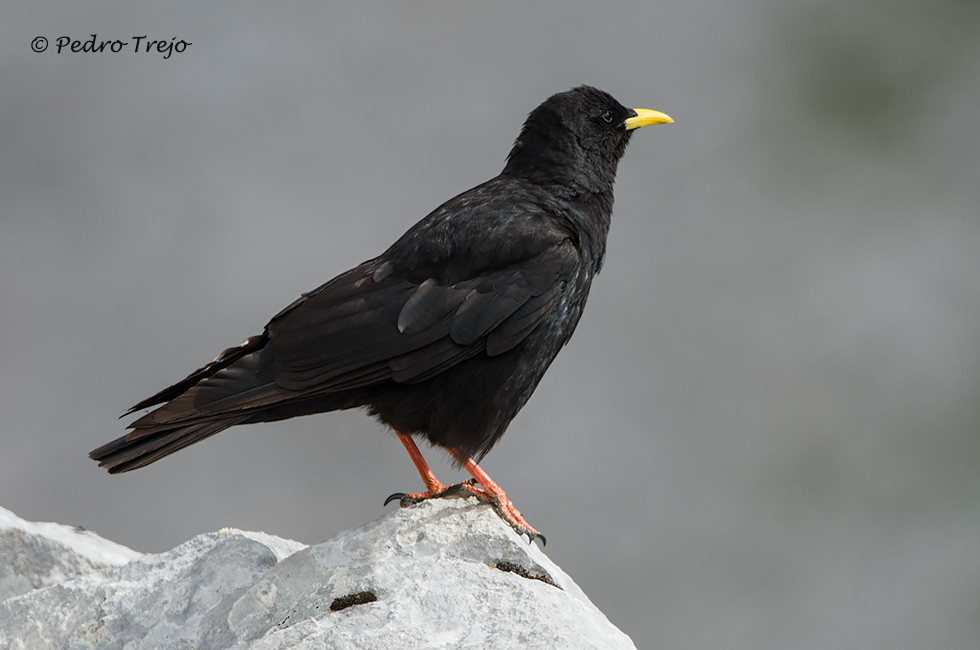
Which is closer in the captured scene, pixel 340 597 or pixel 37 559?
pixel 340 597

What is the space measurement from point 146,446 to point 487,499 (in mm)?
1551

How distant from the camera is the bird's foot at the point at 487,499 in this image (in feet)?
15.1

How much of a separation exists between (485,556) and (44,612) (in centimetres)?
186

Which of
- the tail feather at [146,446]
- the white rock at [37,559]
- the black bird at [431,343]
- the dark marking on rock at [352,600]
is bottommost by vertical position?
the dark marking on rock at [352,600]

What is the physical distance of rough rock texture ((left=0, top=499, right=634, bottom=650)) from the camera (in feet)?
10.9

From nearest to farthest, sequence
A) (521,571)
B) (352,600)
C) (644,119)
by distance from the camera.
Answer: (352,600), (521,571), (644,119)

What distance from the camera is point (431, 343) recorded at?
4645 millimetres

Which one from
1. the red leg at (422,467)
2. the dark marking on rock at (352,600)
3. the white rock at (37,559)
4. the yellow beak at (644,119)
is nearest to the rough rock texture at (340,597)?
the dark marking on rock at (352,600)

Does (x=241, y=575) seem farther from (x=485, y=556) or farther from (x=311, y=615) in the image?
(x=485, y=556)

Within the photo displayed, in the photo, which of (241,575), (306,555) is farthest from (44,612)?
(306,555)

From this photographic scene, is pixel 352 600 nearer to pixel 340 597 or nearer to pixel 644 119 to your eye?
pixel 340 597

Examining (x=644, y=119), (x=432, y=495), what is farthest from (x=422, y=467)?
(x=644, y=119)

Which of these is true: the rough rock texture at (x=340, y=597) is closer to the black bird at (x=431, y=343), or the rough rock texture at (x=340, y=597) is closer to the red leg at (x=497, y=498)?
the red leg at (x=497, y=498)

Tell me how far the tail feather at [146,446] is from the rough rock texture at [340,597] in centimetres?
48
